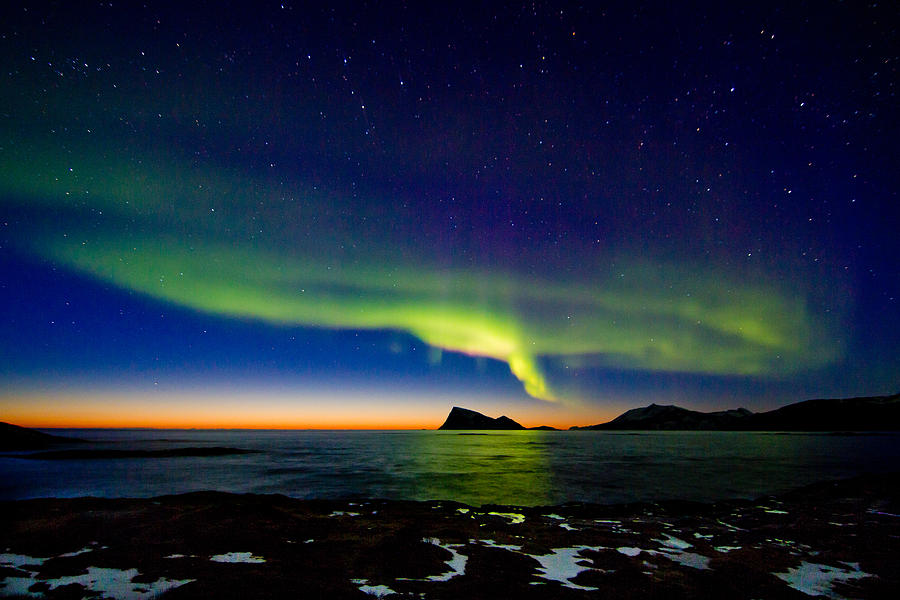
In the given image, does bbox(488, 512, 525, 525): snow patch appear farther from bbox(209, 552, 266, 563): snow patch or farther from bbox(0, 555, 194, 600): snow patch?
bbox(0, 555, 194, 600): snow patch

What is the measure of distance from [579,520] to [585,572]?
23.7 ft

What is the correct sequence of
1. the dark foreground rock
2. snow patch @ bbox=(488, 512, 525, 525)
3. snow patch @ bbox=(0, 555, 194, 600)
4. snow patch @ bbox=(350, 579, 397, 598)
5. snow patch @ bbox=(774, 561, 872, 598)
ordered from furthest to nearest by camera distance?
snow patch @ bbox=(488, 512, 525, 525) → snow patch @ bbox=(774, 561, 872, 598) → the dark foreground rock → snow patch @ bbox=(350, 579, 397, 598) → snow patch @ bbox=(0, 555, 194, 600)

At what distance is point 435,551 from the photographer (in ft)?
38.3

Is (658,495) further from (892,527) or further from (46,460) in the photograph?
(46,460)

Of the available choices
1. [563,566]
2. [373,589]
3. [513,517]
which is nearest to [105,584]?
[373,589]

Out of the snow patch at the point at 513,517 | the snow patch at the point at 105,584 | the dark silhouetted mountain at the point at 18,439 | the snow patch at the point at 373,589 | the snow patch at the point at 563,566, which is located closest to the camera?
the snow patch at the point at 105,584

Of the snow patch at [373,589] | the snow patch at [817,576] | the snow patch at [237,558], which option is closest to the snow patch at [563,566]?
the snow patch at [373,589]

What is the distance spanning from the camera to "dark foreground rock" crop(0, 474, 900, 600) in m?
9.03

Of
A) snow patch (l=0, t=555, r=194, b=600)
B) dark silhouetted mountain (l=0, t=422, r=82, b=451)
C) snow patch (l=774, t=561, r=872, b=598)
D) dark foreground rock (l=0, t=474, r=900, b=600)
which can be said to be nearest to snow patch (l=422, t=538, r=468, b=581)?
dark foreground rock (l=0, t=474, r=900, b=600)

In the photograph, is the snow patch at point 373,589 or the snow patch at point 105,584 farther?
the snow patch at point 373,589

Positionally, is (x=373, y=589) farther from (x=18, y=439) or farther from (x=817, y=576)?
(x=18, y=439)

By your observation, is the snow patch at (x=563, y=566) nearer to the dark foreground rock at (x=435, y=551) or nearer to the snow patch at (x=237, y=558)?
the dark foreground rock at (x=435, y=551)

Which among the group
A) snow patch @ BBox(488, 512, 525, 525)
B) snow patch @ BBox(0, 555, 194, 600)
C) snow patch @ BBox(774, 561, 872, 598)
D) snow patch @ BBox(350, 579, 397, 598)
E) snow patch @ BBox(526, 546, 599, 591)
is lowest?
snow patch @ BBox(488, 512, 525, 525)

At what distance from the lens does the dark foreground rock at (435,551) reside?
9.03 metres
